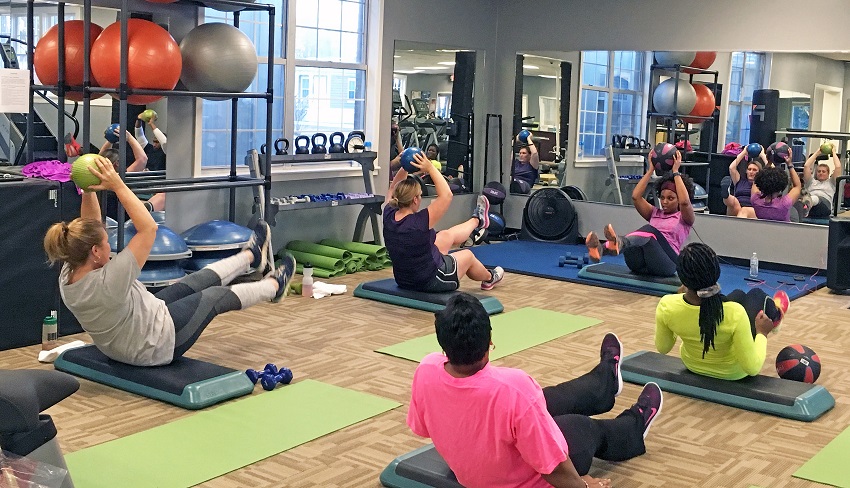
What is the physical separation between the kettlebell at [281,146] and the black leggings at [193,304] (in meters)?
2.63

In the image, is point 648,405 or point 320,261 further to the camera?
point 320,261

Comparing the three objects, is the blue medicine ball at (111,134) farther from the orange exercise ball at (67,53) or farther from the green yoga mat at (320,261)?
the green yoga mat at (320,261)

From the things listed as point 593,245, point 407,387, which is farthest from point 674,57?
point 407,387

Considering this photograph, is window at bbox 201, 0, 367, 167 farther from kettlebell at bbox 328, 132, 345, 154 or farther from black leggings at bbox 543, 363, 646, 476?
black leggings at bbox 543, 363, 646, 476

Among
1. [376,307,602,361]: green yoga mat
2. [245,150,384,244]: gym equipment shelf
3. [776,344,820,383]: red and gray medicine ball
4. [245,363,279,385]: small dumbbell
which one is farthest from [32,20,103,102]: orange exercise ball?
[776,344,820,383]: red and gray medicine ball

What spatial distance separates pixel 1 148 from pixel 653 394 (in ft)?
15.0

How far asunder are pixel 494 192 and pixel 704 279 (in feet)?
16.9

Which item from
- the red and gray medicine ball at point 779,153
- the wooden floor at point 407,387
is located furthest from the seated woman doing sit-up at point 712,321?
the red and gray medicine ball at point 779,153

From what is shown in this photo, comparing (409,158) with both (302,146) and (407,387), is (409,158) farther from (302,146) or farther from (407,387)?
(407,387)

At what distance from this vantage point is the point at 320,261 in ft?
22.8

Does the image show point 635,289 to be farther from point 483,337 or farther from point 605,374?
point 483,337

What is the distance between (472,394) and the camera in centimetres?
248

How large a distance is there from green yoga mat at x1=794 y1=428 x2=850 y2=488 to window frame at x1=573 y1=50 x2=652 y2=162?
516 cm

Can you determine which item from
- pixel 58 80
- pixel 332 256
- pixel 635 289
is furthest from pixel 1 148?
→ pixel 635 289
